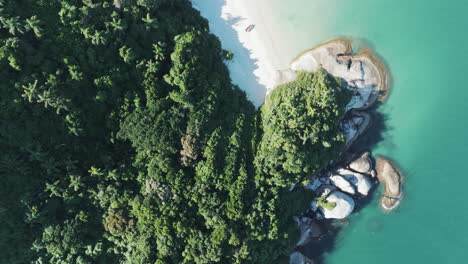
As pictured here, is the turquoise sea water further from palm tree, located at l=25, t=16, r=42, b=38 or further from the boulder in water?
palm tree, located at l=25, t=16, r=42, b=38

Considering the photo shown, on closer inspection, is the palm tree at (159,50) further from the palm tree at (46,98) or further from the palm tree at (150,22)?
the palm tree at (46,98)

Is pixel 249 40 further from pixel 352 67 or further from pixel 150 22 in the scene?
pixel 352 67

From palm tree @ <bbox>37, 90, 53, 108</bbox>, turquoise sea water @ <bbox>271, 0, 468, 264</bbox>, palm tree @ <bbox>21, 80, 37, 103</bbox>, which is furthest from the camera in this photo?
turquoise sea water @ <bbox>271, 0, 468, 264</bbox>

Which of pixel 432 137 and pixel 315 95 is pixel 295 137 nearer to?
pixel 315 95

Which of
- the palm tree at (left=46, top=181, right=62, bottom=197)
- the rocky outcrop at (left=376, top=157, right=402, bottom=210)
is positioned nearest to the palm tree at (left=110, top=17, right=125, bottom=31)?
the palm tree at (left=46, top=181, right=62, bottom=197)

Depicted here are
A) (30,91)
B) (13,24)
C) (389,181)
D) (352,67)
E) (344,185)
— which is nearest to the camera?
(30,91)

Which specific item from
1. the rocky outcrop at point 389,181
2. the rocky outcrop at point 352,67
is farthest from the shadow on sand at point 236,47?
the rocky outcrop at point 389,181

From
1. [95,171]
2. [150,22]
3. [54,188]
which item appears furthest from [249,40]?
[54,188]
